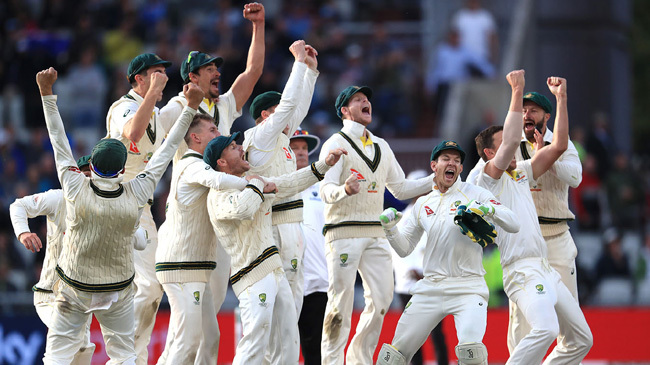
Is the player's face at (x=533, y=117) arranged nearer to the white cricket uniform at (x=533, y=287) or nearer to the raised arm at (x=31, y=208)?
the white cricket uniform at (x=533, y=287)

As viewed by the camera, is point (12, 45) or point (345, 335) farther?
point (12, 45)

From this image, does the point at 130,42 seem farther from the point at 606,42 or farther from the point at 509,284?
the point at 509,284

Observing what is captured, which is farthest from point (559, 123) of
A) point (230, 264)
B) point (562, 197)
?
point (230, 264)

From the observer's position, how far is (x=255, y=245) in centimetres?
919

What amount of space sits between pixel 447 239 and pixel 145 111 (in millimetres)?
2829

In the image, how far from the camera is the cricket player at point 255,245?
9031 millimetres

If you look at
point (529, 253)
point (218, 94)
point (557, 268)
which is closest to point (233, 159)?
point (218, 94)

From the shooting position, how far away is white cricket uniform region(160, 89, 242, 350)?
9930 millimetres

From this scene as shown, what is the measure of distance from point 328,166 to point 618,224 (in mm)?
9532

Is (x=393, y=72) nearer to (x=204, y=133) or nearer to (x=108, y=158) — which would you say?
(x=204, y=133)

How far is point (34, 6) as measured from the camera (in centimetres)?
2227

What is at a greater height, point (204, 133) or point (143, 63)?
point (143, 63)

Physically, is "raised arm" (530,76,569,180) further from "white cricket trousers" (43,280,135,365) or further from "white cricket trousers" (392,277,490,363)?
"white cricket trousers" (43,280,135,365)

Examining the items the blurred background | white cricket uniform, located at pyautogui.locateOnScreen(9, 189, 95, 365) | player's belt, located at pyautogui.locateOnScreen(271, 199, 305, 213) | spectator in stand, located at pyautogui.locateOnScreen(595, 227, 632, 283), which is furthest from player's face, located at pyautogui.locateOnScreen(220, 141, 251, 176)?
spectator in stand, located at pyautogui.locateOnScreen(595, 227, 632, 283)
